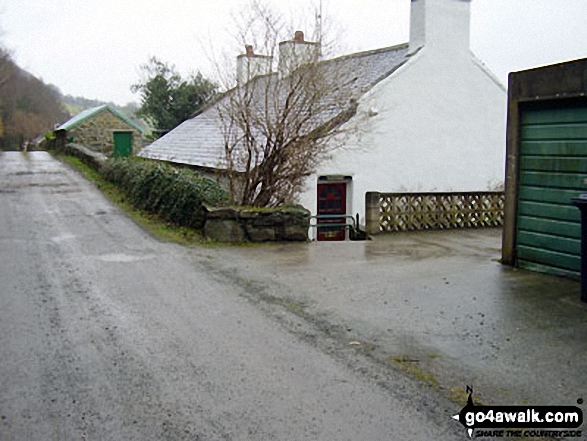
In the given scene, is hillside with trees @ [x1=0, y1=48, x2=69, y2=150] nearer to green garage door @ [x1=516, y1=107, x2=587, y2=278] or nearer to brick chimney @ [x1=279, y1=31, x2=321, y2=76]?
brick chimney @ [x1=279, y1=31, x2=321, y2=76]

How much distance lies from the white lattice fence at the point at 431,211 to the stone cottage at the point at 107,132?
22.6 meters

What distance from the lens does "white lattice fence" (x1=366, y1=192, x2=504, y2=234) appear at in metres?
16.0

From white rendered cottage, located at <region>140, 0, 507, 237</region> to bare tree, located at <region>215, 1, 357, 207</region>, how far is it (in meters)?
4.08

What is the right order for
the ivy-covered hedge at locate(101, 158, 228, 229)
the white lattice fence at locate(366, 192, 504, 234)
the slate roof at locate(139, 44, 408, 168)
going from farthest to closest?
the white lattice fence at locate(366, 192, 504, 234) → the slate roof at locate(139, 44, 408, 168) → the ivy-covered hedge at locate(101, 158, 228, 229)

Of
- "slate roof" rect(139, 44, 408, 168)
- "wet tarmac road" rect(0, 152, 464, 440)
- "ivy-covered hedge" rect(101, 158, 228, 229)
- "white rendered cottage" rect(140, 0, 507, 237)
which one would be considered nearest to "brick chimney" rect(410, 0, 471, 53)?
"white rendered cottage" rect(140, 0, 507, 237)

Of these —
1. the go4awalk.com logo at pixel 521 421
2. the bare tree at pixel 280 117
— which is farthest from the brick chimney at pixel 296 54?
the go4awalk.com logo at pixel 521 421

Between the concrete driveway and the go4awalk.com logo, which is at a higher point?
the concrete driveway

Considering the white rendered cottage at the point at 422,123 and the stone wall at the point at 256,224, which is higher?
the white rendered cottage at the point at 422,123

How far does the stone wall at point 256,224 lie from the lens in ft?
41.2

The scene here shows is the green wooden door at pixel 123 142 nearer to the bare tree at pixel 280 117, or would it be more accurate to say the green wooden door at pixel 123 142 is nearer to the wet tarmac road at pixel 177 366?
the bare tree at pixel 280 117

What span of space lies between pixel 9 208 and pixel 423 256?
9856 mm

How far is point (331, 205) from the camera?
19.8 metres

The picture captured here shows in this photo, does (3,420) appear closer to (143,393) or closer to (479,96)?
(143,393)

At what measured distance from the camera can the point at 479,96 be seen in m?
22.0
